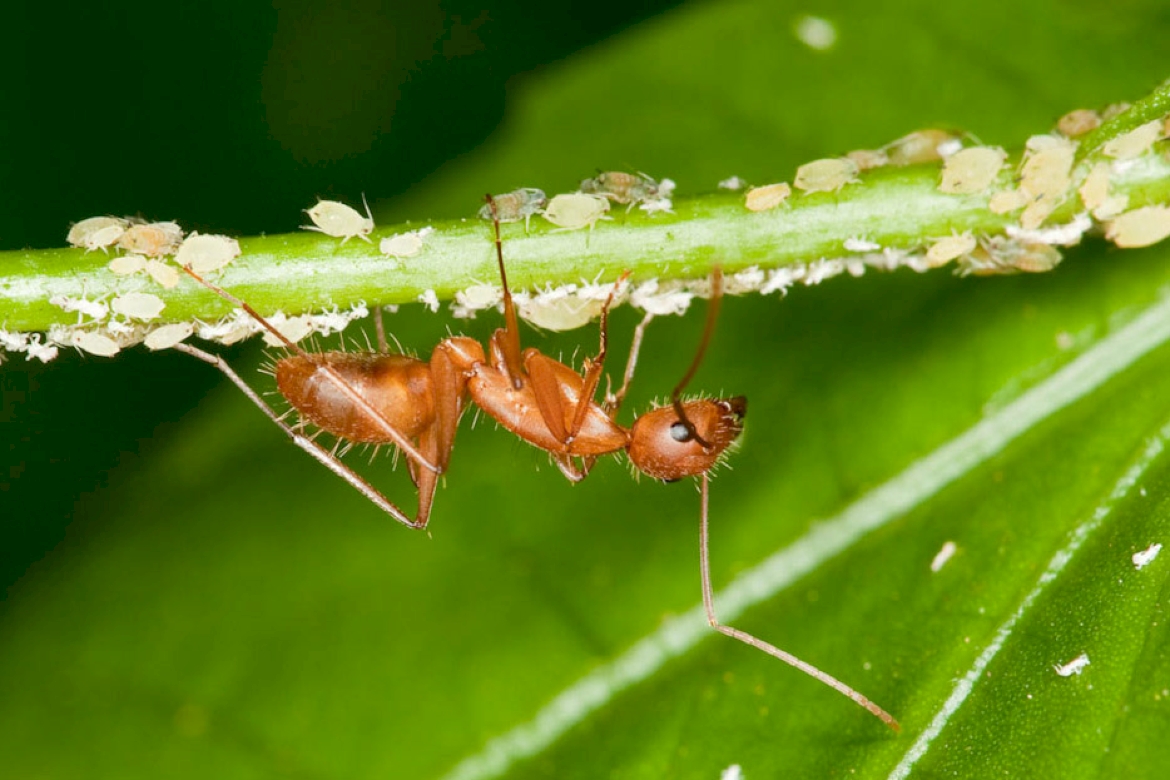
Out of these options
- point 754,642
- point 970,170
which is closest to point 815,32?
point 970,170

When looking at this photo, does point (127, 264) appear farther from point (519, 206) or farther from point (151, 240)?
point (519, 206)

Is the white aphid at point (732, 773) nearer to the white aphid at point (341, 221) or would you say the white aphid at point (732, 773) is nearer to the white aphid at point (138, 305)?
the white aphid at point (341, 221)

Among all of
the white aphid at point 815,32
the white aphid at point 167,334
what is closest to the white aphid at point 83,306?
the white aphid at point 167,334

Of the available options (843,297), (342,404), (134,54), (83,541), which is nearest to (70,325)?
(342,404)

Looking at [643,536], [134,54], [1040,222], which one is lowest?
[643,536]

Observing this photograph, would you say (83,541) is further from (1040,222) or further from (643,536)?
(1040,222)

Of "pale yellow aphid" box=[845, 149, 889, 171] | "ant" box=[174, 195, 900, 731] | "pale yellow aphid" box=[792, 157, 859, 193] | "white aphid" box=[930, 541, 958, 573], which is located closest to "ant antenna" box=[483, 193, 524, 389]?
"ant" box=[174, 195, 900, 731]
